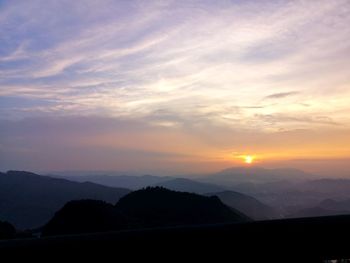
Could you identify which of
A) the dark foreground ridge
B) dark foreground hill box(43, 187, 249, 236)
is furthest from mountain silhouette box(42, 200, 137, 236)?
the dark foreground ridge

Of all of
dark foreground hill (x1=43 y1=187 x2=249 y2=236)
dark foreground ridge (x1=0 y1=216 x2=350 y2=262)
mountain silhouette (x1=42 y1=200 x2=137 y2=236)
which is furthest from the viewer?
dark foreground hill (x1=43 y1=187 x2=249 y2=236)

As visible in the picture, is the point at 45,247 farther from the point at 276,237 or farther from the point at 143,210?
the point at 143,210

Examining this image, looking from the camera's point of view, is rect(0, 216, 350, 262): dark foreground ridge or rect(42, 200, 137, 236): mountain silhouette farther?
rect(42, 200, 137, 236): mountain silhouette

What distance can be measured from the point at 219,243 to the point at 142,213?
68.2 m

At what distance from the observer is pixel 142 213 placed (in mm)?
69125

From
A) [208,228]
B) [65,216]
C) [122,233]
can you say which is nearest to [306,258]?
[208,228]

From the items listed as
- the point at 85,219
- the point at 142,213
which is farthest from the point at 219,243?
the point at 142,213

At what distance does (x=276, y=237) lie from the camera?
248 centimetres

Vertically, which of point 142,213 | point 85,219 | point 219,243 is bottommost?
point 142,213

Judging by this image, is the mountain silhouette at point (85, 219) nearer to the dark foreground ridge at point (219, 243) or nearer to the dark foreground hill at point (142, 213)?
the dark foreground hill at point (142, 213)

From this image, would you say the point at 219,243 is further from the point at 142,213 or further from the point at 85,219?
the point at 142,213

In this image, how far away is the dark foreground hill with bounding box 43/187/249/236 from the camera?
53.9 m

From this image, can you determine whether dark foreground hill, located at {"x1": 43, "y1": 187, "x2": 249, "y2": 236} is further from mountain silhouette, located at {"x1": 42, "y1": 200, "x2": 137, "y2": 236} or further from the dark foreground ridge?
the dark foreground ridge

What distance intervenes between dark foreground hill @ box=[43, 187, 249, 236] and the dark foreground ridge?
4044 cm
